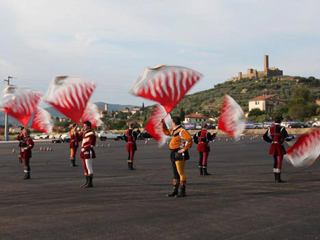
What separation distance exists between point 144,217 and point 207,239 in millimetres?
1607

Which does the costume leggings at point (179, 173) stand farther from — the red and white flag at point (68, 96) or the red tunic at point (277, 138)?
the red tunic at point (277, 138)

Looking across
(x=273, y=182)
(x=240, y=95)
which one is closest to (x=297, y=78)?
(x=240, y=95)

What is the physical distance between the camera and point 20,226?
19.1 ft

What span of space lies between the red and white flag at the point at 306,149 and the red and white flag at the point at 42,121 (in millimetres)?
7190

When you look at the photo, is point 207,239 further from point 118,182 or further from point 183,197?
point 118,182

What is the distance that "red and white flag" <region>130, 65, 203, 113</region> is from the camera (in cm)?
825

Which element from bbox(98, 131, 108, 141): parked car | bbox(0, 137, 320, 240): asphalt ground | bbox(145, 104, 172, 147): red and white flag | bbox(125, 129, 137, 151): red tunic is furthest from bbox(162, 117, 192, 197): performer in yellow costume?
bbox(98, 131, 108, 141): parked car

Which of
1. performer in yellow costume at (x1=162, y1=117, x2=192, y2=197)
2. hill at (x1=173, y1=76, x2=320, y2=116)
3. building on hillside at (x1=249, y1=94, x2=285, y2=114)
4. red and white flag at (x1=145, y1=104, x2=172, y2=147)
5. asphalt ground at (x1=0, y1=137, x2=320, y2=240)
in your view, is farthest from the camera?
hill at (x1=173, y1=76, x2=320, y2=116)

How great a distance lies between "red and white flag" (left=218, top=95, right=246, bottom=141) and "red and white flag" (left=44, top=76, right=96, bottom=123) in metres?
3.98

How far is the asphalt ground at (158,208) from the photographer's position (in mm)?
5426

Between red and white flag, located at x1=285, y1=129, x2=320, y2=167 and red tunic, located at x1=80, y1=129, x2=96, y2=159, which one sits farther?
red tunic, located at x1=80, y1=129, x2=96, y2=159

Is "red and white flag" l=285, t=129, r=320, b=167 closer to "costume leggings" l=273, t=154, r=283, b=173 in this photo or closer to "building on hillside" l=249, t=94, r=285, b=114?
"costume leggings" l=273, t=154, r=283, b=173

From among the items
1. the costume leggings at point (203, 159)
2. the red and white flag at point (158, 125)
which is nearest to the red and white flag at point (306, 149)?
the red and white flag at point (158, 125)

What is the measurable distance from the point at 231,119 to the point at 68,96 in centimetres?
469
